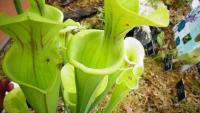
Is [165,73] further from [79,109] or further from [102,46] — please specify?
[102,46]

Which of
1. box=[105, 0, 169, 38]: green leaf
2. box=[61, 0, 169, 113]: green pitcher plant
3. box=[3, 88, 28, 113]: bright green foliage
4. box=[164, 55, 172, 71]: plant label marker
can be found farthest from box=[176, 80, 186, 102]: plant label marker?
box=[105, 0, 169, 38]: green leaf

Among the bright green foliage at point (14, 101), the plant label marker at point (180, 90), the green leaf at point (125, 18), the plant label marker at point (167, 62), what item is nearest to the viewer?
the green leaf at point (125, 18)

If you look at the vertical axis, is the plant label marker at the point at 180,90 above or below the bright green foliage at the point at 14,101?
below

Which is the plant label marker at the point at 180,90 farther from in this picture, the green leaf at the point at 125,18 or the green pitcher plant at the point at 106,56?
the green leaf at the point at 125,18

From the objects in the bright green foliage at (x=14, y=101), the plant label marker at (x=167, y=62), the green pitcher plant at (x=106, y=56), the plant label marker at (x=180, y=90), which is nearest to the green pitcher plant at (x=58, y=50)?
the green pitcher plant at (x=106, y=56)

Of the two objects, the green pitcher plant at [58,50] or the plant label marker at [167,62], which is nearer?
the green pitcher plant at [58,50]

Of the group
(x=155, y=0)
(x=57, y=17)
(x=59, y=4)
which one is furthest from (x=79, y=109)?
(x=155, y=0)

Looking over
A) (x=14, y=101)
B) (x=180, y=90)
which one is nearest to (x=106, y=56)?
(x=14, y=101)

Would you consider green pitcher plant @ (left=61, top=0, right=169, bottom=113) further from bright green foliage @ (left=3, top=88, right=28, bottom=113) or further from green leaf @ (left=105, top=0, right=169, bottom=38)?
bright green foliage @ (left=3, top=88, right=28, bottom=113)
